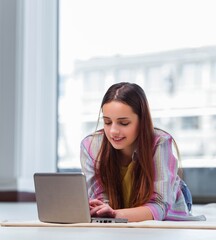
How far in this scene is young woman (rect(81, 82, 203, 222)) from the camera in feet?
5.20

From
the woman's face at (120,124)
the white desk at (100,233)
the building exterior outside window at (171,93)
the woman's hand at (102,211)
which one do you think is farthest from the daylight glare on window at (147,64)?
the white desk at (100,233)

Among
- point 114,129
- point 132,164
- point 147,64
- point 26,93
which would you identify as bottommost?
point 132,164

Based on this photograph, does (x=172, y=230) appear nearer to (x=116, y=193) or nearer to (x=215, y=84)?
(x=116, y=193)

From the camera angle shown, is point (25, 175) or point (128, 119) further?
point (25, 175)

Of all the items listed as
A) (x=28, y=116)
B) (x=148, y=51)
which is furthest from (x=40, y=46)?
(x=148, y=51)

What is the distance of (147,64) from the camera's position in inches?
117

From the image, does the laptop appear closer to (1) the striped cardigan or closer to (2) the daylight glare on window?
(1) the striped cardigan

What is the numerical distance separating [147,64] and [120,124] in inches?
56.6

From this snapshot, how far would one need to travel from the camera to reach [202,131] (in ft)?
9.39

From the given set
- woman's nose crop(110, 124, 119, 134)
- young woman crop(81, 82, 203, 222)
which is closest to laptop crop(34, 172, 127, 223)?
young woman crop(81, 82, 203, 222)

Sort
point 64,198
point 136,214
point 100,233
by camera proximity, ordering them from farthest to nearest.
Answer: point 136,214, point 64,198, point 100,233

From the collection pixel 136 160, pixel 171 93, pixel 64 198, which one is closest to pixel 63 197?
pixel 64 198

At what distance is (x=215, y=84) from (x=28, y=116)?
3.44 ft

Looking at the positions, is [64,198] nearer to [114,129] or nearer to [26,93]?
[114,129]
